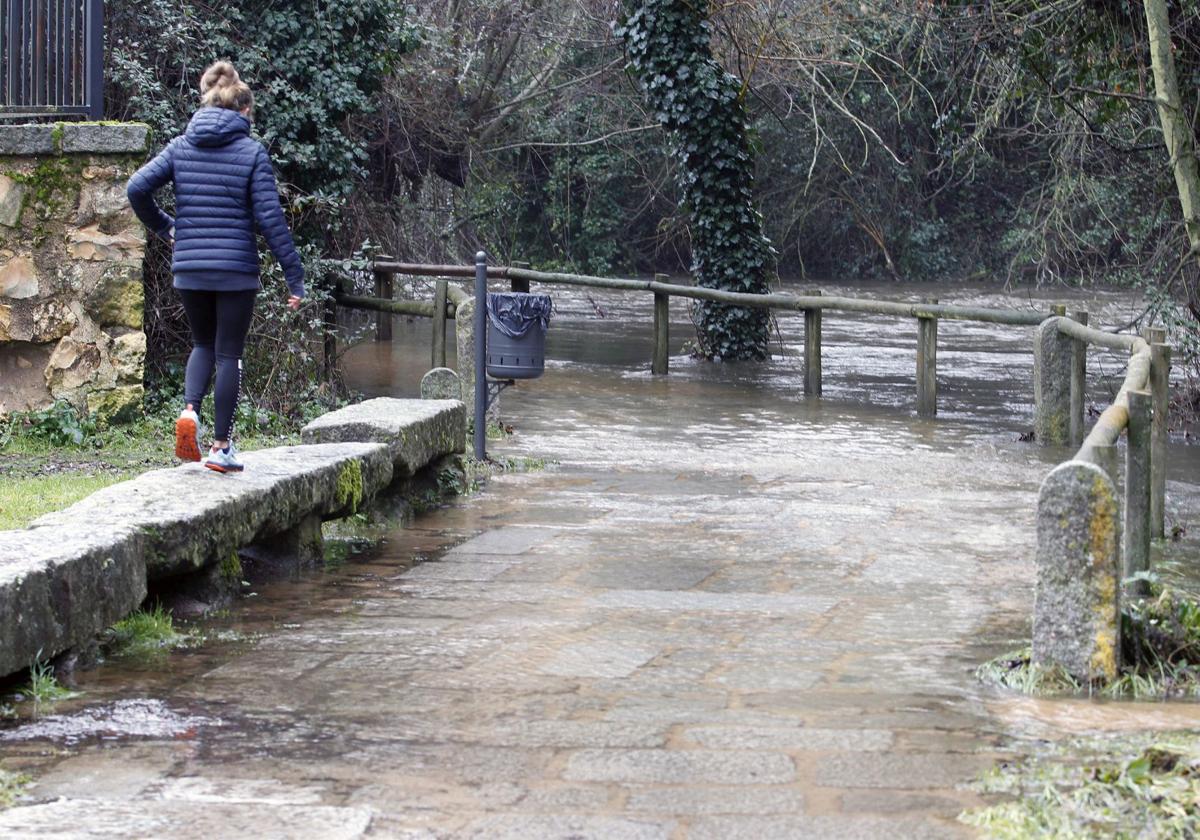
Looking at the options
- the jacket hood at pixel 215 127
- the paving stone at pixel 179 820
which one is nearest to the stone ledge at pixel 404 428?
the jacket hood at pixel 215 127

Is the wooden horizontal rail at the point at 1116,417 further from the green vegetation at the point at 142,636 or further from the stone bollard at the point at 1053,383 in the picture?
the stone bollard at the point at 1053,383

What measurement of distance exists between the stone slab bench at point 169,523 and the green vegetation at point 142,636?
15cm

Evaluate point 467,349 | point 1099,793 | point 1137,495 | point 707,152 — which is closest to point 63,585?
point 1099,793

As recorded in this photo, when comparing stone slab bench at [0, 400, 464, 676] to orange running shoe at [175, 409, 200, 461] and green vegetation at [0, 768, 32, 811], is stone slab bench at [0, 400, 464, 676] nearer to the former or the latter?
orange running shoe at [175, 409, 200, 461]

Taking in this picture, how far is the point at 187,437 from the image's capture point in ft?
21.6

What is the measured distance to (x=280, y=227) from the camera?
21.5 ft

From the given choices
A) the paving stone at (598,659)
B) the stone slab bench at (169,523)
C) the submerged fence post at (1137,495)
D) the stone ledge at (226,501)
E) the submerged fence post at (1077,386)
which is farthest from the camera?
the submerged fence post at (1077,386)

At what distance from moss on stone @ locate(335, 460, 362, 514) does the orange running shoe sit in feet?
2.03

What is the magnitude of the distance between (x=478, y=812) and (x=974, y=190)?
99.2ft

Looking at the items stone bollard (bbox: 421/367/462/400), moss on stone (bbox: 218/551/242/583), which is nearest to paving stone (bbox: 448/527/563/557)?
moss on stone (bbox: 218/551/242/583)

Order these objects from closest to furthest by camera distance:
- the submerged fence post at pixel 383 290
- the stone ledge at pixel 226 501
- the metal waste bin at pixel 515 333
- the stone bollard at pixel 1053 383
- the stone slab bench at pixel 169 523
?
the stone slab bench at pixel 169 523 → the stone ledge at pixel 226 501 → the metal waste bin at pixel 515 333 → the stone bollard at pixel 1053 383 → the submerged fence post at pixel 383 290

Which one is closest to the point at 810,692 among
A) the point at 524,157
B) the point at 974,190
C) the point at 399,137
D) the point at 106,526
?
the point at 106,526

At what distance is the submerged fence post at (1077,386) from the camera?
34.4 feet

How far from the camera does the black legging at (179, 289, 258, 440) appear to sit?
665 cm
